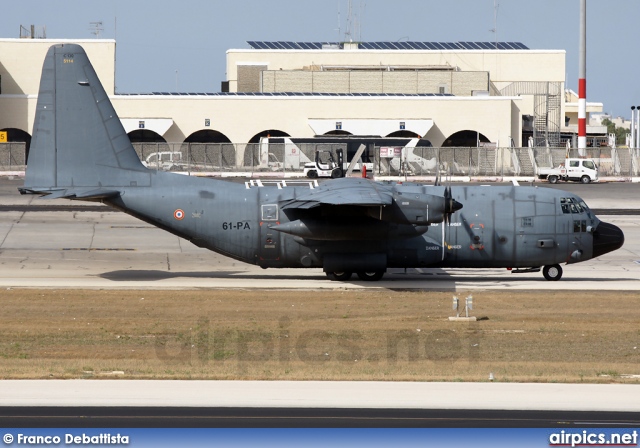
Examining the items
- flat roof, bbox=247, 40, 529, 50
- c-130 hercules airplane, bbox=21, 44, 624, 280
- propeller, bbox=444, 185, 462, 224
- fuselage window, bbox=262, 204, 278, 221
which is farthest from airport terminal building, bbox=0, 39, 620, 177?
propeller, bbox=444, 185, 462, 224

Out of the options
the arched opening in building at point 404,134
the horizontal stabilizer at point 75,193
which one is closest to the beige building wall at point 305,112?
the arched opening in building at point 404,134

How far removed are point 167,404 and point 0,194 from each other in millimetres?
50536

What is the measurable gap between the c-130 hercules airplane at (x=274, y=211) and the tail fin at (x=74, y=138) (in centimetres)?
4

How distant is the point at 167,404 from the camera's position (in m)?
18.5

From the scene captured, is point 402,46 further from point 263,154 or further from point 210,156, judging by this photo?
point 210,156

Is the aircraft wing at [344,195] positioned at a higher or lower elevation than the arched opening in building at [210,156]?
lower

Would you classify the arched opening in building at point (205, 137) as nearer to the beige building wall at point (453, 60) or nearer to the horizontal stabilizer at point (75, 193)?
the beige building wall at point (453, 60)

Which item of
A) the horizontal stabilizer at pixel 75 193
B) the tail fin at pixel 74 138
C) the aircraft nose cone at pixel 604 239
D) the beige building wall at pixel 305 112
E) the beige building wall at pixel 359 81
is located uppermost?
the beige building wall at pixel 359 81

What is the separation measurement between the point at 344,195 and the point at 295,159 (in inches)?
1944

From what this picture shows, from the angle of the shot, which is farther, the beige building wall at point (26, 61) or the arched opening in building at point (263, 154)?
the beige building wall at point (26, 61)

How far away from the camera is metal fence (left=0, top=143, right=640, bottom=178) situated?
82.6m

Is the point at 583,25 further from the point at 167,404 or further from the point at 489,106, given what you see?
the point at 167,404

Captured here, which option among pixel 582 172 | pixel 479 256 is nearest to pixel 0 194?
pixel 479 256

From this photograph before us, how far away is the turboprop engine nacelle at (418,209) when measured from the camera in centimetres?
3397
